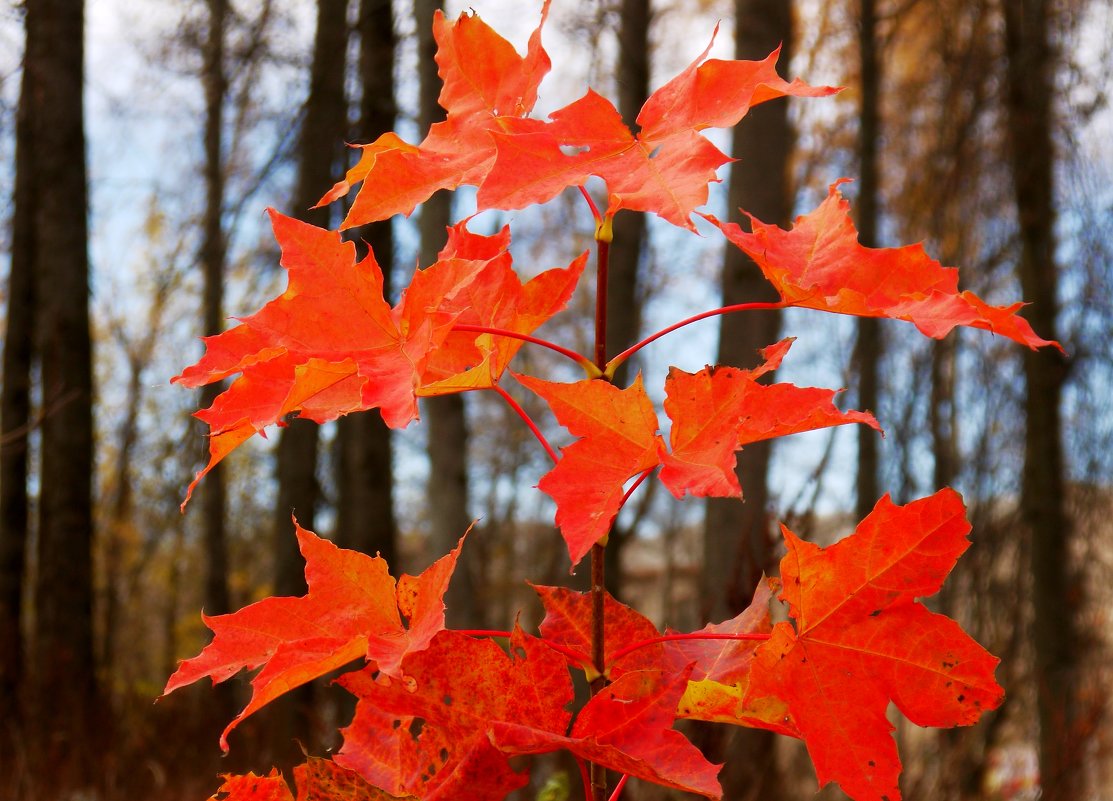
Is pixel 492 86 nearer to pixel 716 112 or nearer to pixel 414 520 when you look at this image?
pixel 716 112

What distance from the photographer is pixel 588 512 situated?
29.4 inches

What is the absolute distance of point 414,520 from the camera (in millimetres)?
22297

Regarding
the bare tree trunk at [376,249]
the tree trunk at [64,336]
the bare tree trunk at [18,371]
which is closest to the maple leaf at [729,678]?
the bare tree trunk at [376,249]

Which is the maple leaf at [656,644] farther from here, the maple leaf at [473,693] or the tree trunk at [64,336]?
the tree trunk at [64,336]

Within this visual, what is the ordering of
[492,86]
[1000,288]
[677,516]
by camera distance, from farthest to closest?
[677,516], [1000,288], [492,86]

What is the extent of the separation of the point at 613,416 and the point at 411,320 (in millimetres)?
172

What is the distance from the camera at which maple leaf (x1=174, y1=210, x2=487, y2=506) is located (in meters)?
0.80

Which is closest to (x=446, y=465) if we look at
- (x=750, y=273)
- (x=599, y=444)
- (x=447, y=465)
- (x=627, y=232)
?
(x=447, y=465)

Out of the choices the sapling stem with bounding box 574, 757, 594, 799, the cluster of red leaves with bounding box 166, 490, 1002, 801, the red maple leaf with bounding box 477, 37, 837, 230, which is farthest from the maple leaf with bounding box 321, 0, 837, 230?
the sapling stem with bounding box 574, 757, 594, 799

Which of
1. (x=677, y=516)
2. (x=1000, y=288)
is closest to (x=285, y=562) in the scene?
(x=1000, y=288)

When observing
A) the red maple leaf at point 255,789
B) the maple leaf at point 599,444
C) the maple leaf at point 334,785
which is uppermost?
the maple leaf at point 599,444

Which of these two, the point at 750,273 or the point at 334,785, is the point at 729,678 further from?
the point at 750,273

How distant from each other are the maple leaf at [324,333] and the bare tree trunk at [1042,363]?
4.93 m

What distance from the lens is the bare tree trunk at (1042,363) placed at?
17.1 ft
